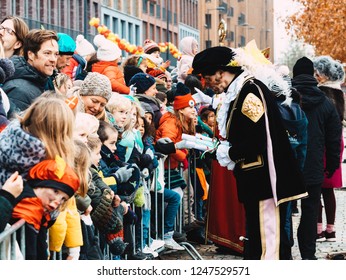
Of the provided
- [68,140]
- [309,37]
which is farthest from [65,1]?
[68,140]

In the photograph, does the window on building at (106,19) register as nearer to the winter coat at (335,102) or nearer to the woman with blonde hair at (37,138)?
the winter coat at (335,102)

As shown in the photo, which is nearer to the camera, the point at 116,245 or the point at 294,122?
the point at 116,245

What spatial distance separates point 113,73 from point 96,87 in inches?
117

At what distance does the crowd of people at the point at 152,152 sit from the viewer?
5.32 meters

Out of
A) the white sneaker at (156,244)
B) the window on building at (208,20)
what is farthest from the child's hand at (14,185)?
the window on building at (208,20)

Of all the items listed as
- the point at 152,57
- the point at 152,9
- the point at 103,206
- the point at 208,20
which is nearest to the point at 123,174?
the point at 103,206

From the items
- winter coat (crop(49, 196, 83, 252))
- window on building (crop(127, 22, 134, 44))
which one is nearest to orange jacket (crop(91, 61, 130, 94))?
winter coat (crop(49, 196, 83, 252))

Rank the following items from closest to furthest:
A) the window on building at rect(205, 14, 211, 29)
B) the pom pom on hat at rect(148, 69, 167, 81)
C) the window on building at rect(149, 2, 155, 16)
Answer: the pom pom on hat at rect(148, 69, 167, 81) → the window on building at rect(149, 2, 155, 16) → the window on building at rect(205, 14, 211, 29)

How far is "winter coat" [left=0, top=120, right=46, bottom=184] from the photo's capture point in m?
5.21

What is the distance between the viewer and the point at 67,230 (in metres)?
6.12

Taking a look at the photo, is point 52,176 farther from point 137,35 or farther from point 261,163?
point 137,35

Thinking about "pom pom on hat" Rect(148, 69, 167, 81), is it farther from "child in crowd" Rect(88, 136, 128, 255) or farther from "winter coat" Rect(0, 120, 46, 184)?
"winter coat" Rect(0, 120, 46, 184)

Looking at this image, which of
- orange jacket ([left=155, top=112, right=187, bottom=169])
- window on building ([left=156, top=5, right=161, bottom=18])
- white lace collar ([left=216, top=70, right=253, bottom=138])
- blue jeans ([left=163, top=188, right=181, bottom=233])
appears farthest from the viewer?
window on building ([left=156, top=5, right=161, bottom=18])

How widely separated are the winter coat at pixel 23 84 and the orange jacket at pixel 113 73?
2580 mm
